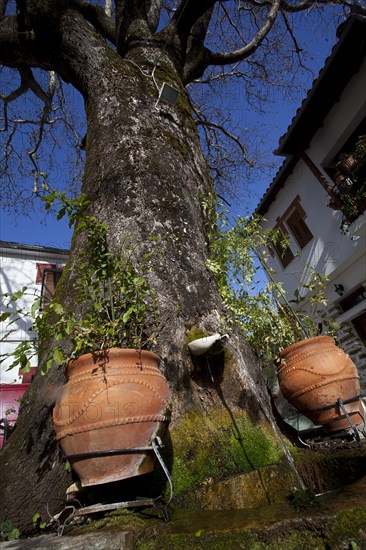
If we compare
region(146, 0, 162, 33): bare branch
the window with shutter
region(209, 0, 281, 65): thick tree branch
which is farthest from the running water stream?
the window with shutter

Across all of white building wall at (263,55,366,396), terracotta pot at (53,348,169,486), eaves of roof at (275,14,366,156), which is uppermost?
eaves of roof at (275,14,366,156)

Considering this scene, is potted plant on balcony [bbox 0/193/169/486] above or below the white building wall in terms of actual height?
below

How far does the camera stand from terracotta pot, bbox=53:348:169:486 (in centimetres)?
127

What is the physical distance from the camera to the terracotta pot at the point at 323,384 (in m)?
2.05

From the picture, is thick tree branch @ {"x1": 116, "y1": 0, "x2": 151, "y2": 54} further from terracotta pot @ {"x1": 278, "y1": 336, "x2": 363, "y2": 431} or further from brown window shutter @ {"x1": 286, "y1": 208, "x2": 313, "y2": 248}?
brown window shutter @ {"x1": 286, "y1": 208, "x2": 313, "y2": 248}

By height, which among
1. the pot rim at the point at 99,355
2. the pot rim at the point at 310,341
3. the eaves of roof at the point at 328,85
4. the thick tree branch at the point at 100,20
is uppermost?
the thick tree branch at the point at 100,20

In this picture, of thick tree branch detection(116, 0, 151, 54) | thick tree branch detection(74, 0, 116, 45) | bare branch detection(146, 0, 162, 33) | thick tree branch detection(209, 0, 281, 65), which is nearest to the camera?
thick tree branch detection(116, 0, 151, 54)

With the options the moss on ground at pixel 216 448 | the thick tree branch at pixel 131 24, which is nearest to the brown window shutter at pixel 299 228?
the thick tree branch at pixel 131 24

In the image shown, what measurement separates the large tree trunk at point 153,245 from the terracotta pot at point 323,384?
0.97 ft

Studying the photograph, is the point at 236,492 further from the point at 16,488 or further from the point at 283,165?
the point at 283,165

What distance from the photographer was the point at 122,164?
106 inches

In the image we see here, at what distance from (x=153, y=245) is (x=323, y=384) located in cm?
144

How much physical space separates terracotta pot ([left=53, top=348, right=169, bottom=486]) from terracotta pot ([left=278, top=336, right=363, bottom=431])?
3.60ft

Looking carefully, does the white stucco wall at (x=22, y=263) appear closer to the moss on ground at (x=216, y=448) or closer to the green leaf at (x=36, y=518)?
the green leaf at (x=36, y=518)
